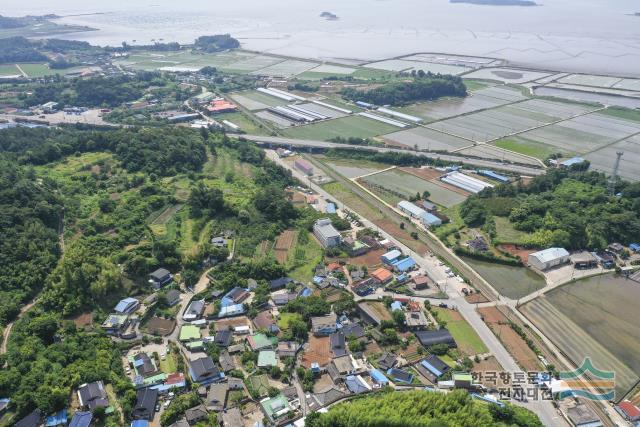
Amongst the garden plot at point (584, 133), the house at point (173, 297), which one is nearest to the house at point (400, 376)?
the house at point (173, 297)

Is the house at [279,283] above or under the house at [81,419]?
above

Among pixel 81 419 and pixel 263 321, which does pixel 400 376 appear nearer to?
pixel 263 321

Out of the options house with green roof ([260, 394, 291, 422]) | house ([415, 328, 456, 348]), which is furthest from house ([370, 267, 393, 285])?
house with green roof ([260, 394, 291, 422])

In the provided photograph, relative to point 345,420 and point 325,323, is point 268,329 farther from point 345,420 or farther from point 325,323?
point 345,420

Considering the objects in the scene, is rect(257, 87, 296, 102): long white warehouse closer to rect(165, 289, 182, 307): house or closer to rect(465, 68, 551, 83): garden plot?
rect(465, 68, 551, 83): garden plot

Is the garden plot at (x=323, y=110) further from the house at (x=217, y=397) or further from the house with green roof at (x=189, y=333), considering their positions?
the house at (x=217, y=397)

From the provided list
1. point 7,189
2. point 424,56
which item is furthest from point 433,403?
point 424,56
